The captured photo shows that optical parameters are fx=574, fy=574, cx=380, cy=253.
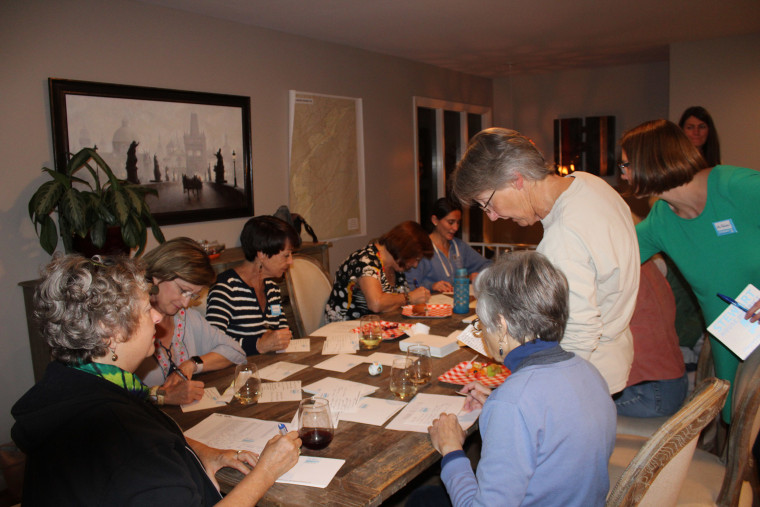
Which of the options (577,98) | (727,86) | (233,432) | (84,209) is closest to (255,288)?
(84,209)

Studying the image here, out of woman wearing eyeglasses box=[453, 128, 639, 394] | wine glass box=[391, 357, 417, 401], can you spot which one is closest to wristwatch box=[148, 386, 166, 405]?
wine glass box=[391, 357, 417, 401]

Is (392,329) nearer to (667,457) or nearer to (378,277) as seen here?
(378,277)

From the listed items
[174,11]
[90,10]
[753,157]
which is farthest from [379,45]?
[753,157]

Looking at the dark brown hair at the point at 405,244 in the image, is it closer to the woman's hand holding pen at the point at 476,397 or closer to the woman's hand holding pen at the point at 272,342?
the woman's hand holding pen at the point at 272,342

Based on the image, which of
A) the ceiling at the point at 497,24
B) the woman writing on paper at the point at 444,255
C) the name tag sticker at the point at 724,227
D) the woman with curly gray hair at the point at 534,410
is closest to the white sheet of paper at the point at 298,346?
the woman with curly gray hair at the point at 534,410

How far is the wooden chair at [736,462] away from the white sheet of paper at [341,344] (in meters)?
1.34

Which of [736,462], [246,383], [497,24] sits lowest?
[736,462]

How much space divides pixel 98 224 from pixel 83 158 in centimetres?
42

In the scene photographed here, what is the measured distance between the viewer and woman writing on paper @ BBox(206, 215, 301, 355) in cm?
275

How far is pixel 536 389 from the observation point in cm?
126

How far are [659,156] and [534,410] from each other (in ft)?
4.45

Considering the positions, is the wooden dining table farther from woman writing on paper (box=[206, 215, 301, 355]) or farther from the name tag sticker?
the name tag sticker

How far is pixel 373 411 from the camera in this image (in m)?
1.85

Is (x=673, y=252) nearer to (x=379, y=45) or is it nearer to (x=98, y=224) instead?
(x=98, y=224)
